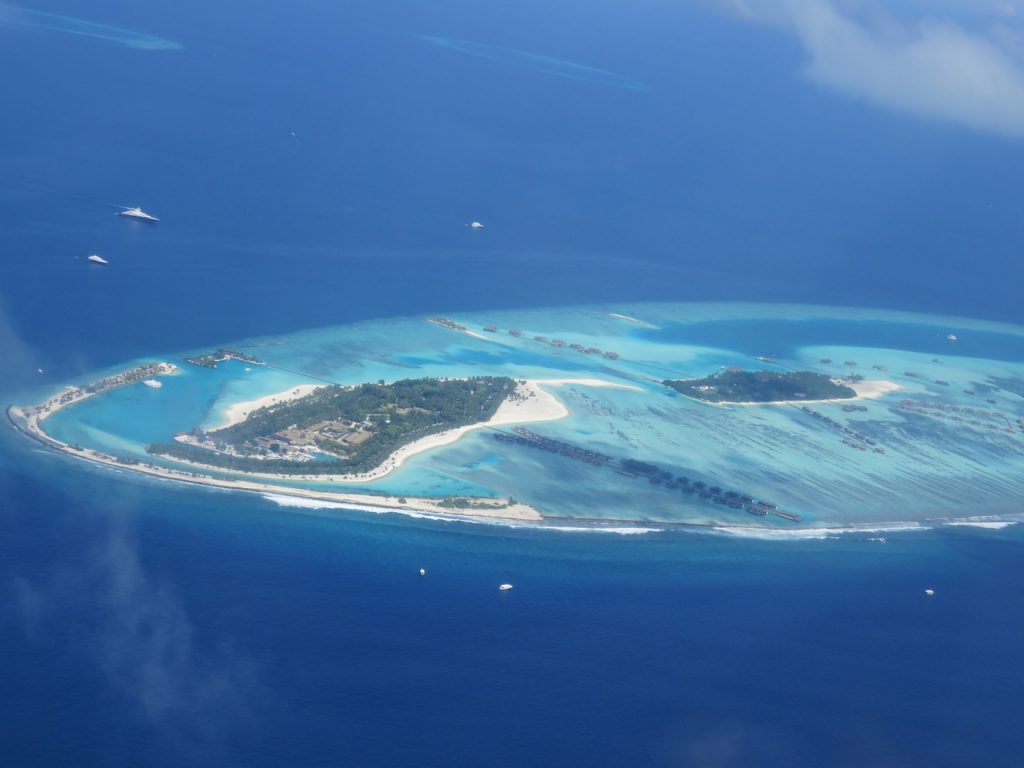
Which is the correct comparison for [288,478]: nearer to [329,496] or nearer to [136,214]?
[329,496]

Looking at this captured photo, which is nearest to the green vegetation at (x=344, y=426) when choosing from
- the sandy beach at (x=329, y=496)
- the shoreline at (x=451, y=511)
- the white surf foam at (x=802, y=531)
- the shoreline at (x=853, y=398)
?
the sandy beach at (x=329, y=496)

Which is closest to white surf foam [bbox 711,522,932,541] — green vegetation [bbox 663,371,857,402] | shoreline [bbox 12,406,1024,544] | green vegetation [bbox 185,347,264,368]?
shoreline [bbox 12,406,1024,544]

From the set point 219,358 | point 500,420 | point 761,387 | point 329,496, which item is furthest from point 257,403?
point 761,387

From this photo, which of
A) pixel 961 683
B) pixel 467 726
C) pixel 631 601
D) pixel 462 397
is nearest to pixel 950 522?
pixel 961 683

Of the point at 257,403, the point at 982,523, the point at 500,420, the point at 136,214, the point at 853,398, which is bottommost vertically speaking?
the point at 982,523

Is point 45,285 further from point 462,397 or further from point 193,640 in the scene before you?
point 193,640

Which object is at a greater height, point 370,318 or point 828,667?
point 370,318

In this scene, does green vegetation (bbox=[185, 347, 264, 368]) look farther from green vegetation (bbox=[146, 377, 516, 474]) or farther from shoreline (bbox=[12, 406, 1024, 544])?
shoreline (bbox=[12, 406, 1024, 544])
